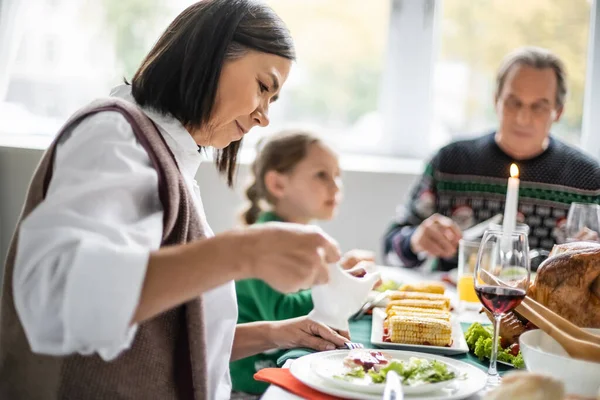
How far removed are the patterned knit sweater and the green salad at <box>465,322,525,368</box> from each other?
50.1 inches

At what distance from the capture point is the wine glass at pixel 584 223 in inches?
75.9

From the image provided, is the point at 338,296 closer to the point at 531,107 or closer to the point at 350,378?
the point at 350,378

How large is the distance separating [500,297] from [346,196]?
7.27 feet

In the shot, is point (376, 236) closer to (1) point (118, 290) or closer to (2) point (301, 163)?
(2) point (301, 163)

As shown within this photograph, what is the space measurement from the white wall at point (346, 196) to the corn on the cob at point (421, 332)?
2013 mm

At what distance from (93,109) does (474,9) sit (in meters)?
2.80

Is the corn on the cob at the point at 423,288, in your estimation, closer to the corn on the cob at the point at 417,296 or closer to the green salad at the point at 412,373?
the corn on the cob at the point at 417,296

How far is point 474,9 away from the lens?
3488mm

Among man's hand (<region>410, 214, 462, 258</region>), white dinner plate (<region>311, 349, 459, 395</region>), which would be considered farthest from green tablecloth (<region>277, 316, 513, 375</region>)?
man's hand (<region>410, 214, 462, 258</region>)

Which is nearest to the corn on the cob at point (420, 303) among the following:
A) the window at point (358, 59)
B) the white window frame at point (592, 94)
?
the window at point (358, 59)

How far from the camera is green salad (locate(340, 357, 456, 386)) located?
109cm

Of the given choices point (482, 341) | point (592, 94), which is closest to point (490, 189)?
point (592, 94)

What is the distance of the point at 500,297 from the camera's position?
117 cm

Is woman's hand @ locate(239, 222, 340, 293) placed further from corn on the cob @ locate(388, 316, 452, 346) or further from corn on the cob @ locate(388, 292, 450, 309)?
corn on the cob @ locate(388, 292, 450, 309)
